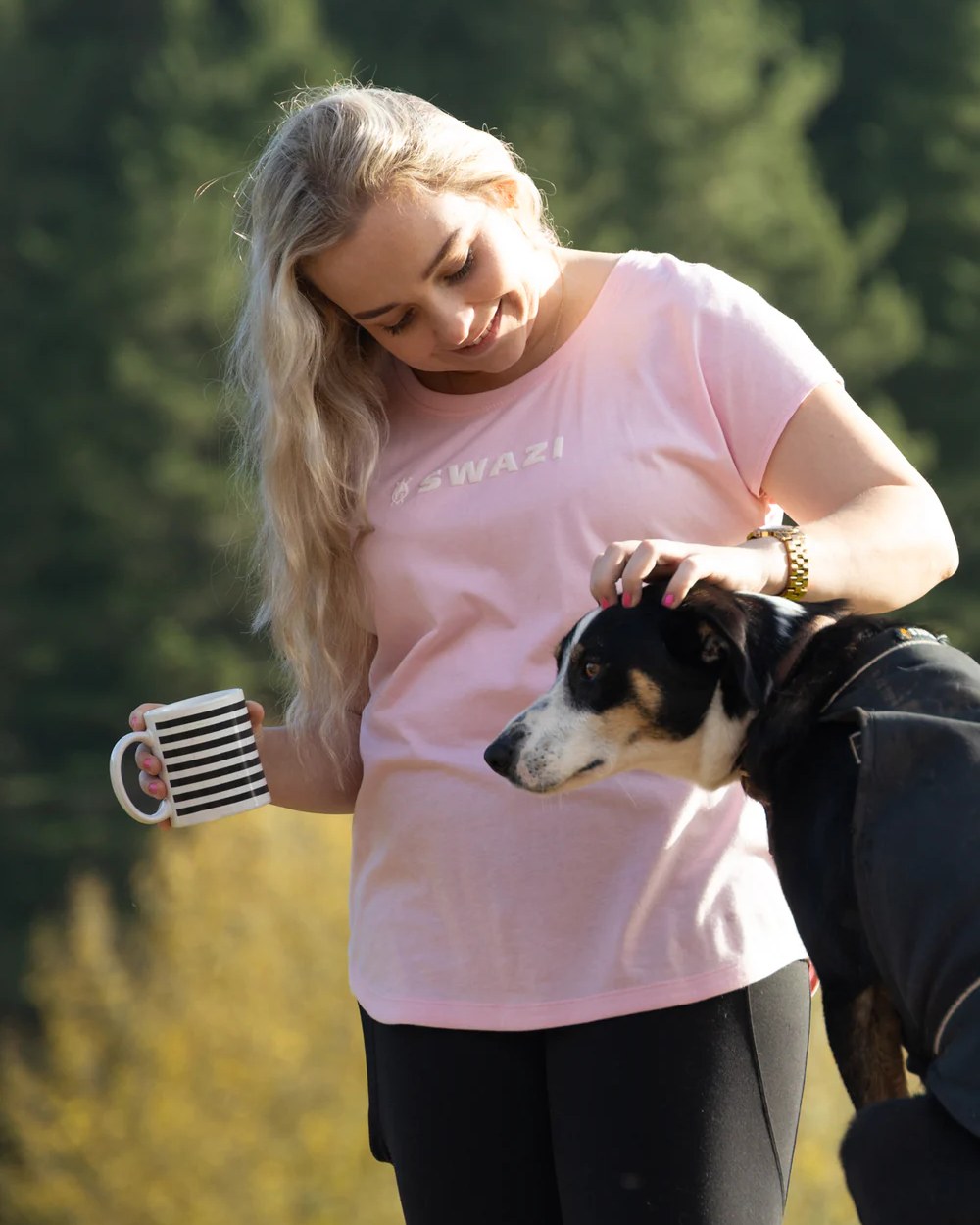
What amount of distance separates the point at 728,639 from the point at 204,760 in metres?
0.58

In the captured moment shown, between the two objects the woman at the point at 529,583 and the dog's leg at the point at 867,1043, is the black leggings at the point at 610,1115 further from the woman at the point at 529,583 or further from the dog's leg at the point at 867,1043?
the dog's leg at the point at 867,1043

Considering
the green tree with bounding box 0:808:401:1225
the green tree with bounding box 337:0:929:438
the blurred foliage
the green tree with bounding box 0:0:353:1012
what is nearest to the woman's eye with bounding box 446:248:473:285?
the blurred foliage

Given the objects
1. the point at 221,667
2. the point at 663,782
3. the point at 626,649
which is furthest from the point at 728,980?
the point at 221,667

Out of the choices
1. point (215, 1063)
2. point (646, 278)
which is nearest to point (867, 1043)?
point (646, 278)

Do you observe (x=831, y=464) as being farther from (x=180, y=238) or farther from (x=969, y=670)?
(x=180, y=238)

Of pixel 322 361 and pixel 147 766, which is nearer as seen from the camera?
pixel 147 766

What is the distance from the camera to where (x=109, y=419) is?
14305 mm

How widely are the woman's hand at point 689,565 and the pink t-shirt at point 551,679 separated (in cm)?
17

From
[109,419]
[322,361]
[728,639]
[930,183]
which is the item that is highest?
[322,361]

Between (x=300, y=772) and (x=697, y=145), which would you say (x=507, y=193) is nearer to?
(x=300, y=772)

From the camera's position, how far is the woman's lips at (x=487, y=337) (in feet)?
6.11

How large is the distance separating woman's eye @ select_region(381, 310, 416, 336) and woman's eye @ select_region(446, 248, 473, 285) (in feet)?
0.21

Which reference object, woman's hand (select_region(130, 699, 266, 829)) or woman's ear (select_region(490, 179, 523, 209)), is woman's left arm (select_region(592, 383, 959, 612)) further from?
woman's hand (select_region(130, 699, 266, 829))

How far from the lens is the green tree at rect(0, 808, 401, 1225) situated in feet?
20.5
